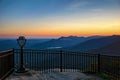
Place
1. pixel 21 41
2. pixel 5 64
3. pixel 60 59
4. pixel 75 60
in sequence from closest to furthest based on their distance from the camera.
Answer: pixel 5 64, pixel 21 41, pixel 60 59, pixel 75 60

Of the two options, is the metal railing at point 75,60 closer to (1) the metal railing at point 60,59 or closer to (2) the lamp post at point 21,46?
(1) the metal railing at point 60,59

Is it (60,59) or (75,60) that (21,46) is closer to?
(60,59)

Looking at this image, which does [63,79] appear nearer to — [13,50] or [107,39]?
[13,50]

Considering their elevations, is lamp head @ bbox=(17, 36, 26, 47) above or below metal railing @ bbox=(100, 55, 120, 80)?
above

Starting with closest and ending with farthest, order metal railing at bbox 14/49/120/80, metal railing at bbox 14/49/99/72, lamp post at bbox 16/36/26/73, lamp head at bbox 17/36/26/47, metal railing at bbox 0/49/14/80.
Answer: metal railing at bbox 0/49/14/80 → lamp post at bbox 16/36/26/73 → lamp head at bbox 17/36/26/47 → metal railing at bbox 14/49/120/80 → metal railing at bbox 14/49/99/72

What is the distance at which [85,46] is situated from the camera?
192 metres

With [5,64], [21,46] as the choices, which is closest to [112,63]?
[21,46]

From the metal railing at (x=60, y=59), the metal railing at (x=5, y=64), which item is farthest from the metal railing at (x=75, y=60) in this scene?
the metal railing at (x=5, y=64)

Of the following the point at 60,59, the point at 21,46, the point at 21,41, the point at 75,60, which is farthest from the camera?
the point at 75,60

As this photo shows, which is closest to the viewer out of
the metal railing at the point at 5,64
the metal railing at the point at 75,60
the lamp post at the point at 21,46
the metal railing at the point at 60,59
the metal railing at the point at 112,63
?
the metal railing at the point at 5,64

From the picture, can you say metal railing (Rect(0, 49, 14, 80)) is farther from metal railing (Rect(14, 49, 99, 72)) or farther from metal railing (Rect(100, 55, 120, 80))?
metal railing (Rect(100, 55, 120, 80))

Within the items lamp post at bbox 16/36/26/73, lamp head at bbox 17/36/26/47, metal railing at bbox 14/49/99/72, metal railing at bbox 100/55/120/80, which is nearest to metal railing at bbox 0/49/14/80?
lamp post at bbox 16/36/26/73

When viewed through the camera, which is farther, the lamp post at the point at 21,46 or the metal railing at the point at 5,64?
the lamp post at the point at 21,46

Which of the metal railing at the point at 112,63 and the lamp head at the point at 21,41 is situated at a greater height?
the lamp head at the point at 21,41
